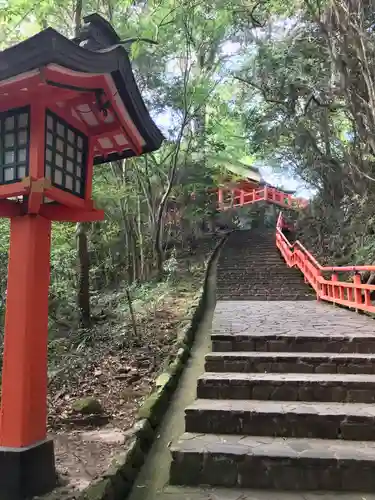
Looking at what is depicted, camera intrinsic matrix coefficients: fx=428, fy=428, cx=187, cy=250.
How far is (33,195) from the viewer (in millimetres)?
3496

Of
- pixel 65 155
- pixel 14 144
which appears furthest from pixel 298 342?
pixel 14 144

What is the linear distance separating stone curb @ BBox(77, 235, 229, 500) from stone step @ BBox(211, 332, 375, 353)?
32.0 inches

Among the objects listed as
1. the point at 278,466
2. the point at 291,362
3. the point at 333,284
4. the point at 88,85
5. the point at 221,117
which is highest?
the point at 221,117

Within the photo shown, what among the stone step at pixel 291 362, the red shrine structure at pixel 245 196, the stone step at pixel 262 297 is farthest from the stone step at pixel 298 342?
the red shrine structure at pixel 245 196

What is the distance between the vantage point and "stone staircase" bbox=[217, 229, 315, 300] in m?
12.5

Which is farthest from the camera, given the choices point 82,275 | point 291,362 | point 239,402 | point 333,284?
point 333,284

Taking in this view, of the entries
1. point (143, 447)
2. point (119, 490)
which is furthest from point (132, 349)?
point (119, 490)

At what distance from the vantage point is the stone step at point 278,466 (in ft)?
12.1

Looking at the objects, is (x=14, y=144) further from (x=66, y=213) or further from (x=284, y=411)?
(x=284, y=411)

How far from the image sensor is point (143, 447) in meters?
4.41

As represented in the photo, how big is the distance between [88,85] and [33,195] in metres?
1.06

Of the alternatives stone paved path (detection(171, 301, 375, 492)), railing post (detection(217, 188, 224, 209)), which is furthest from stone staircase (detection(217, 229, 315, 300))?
railing post (detection(217, 188, 224, 209))

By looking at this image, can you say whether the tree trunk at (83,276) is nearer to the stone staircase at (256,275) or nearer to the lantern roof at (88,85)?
the lantern roof at (88,85)

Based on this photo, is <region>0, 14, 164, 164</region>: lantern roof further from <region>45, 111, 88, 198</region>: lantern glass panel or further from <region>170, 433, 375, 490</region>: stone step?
<region>170, 433, 375, 490</region>: stone step
